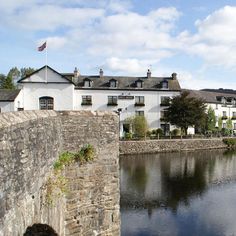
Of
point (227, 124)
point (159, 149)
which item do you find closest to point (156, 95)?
point (159, 149)

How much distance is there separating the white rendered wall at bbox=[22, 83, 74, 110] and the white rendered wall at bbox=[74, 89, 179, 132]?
3.86m

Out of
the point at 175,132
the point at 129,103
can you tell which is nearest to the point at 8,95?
the point at 129,103

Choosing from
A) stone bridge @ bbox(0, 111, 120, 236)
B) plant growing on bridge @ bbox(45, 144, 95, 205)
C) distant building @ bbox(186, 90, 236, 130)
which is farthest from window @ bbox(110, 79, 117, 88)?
plant growing on bridge @ bbox(45, 144, 95, 205)

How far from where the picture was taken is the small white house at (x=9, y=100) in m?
39.7

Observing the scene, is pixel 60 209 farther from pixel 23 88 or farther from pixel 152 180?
pixel 23 88

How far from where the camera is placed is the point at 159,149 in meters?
43.6

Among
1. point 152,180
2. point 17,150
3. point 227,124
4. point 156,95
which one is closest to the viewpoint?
point 17,150

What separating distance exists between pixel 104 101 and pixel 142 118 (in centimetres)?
640

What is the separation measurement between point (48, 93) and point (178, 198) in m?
27.4

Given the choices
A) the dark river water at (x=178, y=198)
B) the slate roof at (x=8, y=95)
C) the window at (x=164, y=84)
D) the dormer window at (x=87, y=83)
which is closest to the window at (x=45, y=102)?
the slate roof at (x=8, y=95)

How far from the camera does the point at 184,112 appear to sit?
46531mm

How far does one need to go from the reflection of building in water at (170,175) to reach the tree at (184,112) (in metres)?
6.53

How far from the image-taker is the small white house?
39.7 m

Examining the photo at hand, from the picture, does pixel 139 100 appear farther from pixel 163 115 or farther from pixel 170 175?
pixel 170 175
